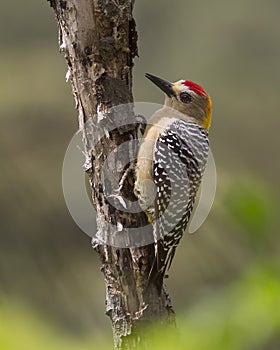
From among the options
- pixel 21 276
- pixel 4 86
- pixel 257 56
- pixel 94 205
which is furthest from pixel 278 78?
pixel 94 205

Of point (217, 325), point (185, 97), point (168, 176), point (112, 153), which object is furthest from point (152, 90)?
A: point (217, 325)

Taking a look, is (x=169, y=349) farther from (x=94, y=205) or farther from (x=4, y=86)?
(x=4, y=86)

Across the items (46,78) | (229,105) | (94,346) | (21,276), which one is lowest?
(21,276)

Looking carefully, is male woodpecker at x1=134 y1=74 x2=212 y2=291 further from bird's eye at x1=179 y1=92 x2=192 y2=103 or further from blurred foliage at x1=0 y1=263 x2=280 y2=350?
blurred foliage at x1=0 y1=263 x2=280 y2=350

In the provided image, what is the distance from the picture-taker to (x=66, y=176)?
270 cm

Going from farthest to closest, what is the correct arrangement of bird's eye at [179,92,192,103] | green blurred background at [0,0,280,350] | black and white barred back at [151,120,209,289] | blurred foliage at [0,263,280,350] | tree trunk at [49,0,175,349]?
green blurred background at [0,0,280,350] < bird's eye at [179,92,192,103] < black and white barred back at [151,120,209,289] < tree trunk at [49,0,175,349] < blurred foliage at [0,263,280,350]

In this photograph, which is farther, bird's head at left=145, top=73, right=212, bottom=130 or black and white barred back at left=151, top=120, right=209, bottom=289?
bird's head at left=145, top=73, right=212, bottom=130

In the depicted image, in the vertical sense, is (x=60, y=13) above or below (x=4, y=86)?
above

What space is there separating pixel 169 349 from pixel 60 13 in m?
1.56

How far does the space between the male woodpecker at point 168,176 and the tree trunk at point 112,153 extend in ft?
0.23

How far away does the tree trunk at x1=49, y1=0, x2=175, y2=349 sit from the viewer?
1.91m

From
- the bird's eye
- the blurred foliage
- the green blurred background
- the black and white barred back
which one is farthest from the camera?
the green blurred background

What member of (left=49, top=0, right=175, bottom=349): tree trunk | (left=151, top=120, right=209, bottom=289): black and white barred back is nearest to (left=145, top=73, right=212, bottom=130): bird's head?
(left=151, top=120, right=209, bottom=289): black and white barred back

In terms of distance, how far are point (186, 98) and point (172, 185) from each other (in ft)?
1.40
